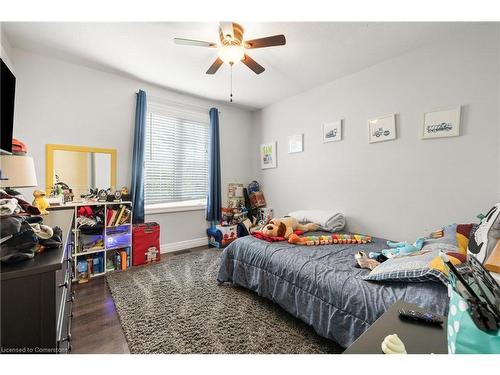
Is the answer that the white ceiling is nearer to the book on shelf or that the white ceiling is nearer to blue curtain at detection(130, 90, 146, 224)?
blue curtain at detection(130, 90, 146, 224)

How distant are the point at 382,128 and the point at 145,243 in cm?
328

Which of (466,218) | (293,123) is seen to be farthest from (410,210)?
(293,123)

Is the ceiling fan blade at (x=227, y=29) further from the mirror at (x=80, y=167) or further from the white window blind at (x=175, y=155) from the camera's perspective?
the mirror at (x=80, y=167)

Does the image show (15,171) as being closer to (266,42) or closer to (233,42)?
(233,42)

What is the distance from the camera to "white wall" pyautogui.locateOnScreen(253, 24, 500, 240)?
6.43 ft

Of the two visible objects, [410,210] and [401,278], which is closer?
[401,278]

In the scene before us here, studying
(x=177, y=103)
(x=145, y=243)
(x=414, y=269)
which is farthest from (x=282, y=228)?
(x=177, y=103)

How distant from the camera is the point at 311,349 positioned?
1512 millimetres

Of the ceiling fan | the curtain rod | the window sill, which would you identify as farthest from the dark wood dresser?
the curtain rod

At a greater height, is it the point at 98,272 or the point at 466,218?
the point at 466,218

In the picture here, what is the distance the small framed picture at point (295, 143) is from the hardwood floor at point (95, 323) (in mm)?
3021

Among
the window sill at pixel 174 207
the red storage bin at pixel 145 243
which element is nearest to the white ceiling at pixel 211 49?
the window sill at pixel 174 207
